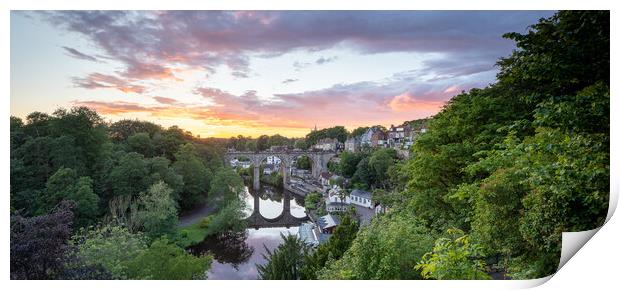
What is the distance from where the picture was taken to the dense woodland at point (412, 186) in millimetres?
2744

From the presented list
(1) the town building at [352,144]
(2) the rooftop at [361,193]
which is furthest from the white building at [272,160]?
(2) the rooftop at [361,193]

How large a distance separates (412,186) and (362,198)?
2338 millimetres

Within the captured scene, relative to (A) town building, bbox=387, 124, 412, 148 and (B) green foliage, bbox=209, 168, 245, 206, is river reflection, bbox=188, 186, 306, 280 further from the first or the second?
(A) town building, bbox=387, 124, 412, 148

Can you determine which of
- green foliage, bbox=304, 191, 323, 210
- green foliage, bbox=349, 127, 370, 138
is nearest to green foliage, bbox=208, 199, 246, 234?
green foliage, bbox=304, 191, 323, 210

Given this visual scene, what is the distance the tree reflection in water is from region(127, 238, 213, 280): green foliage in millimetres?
810

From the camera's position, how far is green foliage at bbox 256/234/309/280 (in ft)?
14.2

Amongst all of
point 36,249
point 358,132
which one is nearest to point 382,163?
point 358,132

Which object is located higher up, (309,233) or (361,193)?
(361,193)

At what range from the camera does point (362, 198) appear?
763 centimetres

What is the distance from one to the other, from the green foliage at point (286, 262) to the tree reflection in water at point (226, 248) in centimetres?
34

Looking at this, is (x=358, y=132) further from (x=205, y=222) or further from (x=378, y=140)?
(x=205, y=222)
